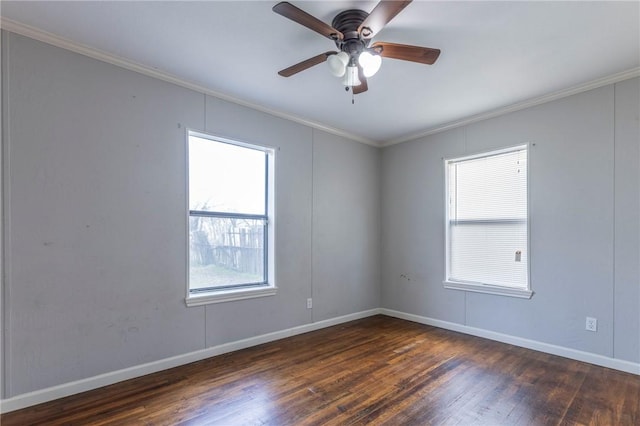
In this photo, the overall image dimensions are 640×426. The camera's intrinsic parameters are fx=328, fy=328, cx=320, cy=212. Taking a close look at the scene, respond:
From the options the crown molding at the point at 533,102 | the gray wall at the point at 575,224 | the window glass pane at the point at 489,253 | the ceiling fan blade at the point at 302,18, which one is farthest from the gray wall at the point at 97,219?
the gray wall at the point at 575,224

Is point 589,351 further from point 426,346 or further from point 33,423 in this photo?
point 33,423

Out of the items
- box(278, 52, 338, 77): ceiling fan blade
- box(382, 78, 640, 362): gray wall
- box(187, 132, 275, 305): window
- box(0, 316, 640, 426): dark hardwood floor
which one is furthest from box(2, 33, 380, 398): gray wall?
box(382, 78, 640, 362): gray wall

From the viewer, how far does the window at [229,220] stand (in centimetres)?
323

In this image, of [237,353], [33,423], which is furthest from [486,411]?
[33,423]

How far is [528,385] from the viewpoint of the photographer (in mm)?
2627

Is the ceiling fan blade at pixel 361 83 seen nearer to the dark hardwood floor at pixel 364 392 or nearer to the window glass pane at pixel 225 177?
the window glass pane at pixel 225 177

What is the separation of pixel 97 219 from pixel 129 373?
1.29 meters

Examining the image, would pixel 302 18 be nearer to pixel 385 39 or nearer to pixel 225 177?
pixel 385 39

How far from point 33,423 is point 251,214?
231 centimetres

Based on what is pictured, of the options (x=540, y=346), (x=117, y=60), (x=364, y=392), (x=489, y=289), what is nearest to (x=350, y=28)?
(x=117, y=60)

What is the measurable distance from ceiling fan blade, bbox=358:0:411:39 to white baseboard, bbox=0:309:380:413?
303 cm

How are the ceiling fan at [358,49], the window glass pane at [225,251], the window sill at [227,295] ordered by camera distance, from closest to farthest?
1. the ceiling fan at [358,49]
2. the window sill at [227,295]
3. the window glass pane at [225,251]

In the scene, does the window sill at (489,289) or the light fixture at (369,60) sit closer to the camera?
the light fixture at (369,60)

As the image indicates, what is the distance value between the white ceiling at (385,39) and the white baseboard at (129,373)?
2.55m
